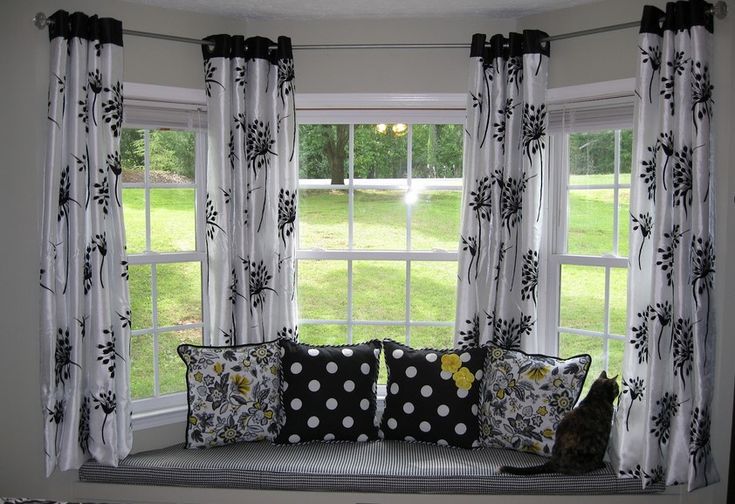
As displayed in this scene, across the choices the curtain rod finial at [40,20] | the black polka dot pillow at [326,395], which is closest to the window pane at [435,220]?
the black polka dot pillow at [326,395]

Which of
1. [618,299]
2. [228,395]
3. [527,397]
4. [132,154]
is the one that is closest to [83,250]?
[132,154]

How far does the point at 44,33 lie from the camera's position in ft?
9.93

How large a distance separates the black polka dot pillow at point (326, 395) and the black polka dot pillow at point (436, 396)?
13 centimetres

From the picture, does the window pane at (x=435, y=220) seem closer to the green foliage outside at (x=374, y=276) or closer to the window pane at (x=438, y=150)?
the green foliage outside at (x=374, y=276)

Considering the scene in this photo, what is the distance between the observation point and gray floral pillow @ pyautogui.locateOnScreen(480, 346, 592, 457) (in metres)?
3.15

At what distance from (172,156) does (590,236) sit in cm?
221

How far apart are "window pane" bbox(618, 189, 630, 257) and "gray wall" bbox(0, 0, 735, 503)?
0.52 m

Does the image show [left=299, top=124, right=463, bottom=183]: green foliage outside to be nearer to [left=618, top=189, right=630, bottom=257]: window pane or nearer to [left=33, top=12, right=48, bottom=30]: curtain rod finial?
[left=618, top=189, right=630, bottom=257]: window pane

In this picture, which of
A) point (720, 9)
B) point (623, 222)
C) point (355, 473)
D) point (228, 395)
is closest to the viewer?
point (720, 9)

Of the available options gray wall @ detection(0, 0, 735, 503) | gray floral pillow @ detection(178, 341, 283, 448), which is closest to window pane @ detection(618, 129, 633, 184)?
gray wall @ detection(0, 0, 735, 503)

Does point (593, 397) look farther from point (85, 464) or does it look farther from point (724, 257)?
point (85, 464)

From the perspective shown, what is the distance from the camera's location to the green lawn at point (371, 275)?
3.48 meters

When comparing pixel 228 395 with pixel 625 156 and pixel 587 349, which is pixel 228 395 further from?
pixel 625 156

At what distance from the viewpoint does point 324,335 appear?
13.5 feet
